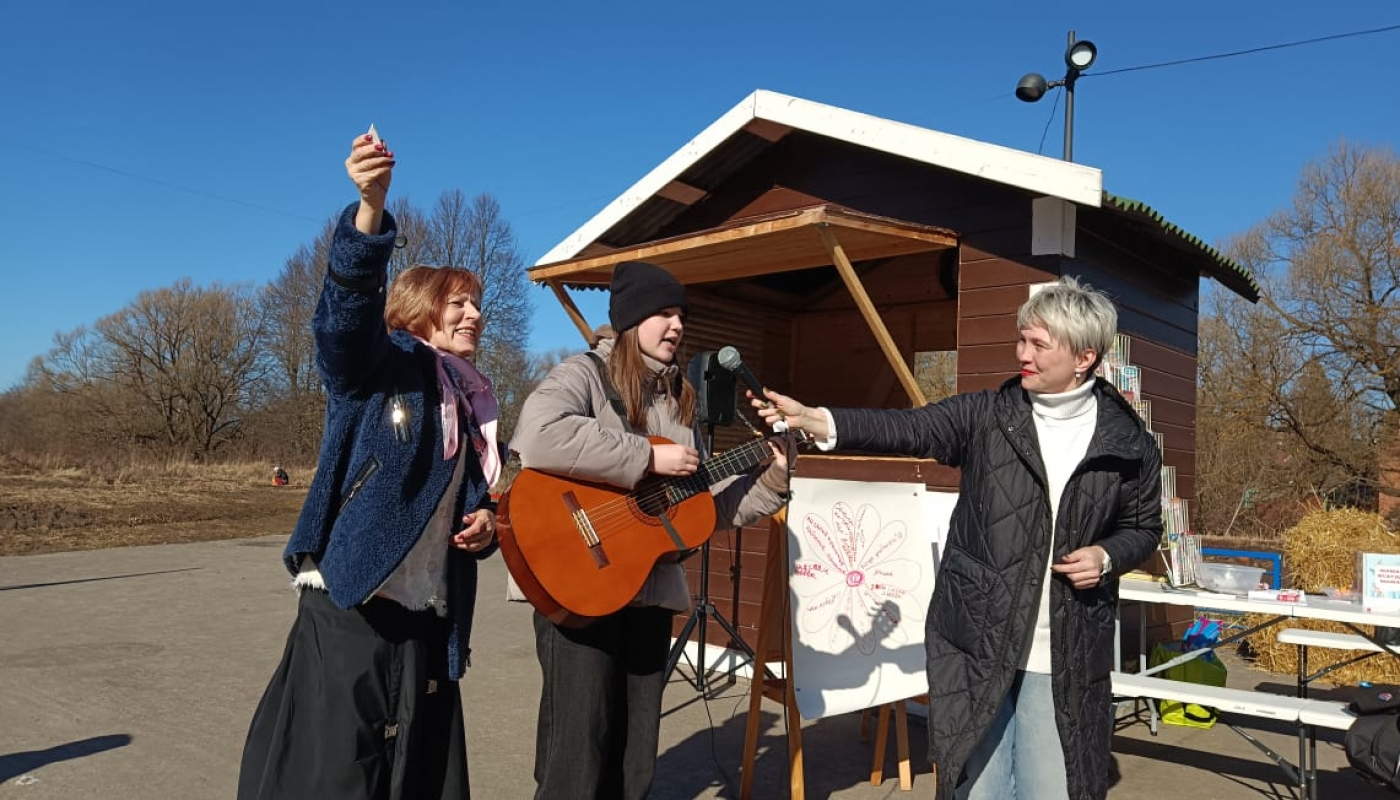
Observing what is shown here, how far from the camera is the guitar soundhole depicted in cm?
270

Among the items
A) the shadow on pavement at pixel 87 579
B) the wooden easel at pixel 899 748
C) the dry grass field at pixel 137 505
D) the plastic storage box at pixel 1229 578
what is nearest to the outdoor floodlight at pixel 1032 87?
the plastic storage box at pixel 1229 578

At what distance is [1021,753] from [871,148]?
154 inches

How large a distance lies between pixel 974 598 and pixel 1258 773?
336 cm

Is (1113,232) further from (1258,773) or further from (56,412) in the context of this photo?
(56,412)

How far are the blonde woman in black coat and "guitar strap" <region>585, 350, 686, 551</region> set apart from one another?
441 millimetres

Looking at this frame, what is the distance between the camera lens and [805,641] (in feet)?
13.3

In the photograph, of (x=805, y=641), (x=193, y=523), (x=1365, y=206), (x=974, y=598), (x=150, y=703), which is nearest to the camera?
(x=974, y=598)

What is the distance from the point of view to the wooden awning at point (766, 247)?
4953 mm

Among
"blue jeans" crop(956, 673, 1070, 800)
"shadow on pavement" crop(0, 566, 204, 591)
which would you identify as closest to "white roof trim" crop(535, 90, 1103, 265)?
"blue jeans" crop(956, 673, 1070, 800)

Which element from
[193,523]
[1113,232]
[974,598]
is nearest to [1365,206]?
[1113,232]

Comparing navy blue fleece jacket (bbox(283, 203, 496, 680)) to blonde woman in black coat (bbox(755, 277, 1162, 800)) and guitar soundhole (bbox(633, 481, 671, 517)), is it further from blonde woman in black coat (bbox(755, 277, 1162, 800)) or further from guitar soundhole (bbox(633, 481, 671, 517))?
blonde woman in black coat (bbox(755, 277, 1162, 800))

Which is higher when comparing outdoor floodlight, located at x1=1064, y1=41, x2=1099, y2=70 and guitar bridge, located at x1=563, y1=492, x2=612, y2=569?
outdoor floodlight, located at x1=1064, y1=41, x2=1099, y2=70

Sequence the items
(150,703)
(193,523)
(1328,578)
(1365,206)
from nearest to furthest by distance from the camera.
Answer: (150,703) → (1328,578) → (193,523) → (1365,206)

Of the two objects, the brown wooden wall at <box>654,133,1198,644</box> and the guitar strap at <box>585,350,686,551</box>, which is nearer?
the guitar strap at <box>585,350,686,551</box>
